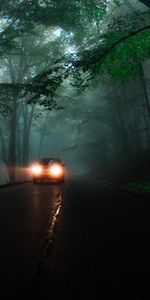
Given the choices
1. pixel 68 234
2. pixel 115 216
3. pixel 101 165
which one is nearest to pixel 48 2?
pixel 115 216

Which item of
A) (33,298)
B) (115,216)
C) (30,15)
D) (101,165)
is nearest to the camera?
(33,298)

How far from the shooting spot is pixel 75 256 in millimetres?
6797

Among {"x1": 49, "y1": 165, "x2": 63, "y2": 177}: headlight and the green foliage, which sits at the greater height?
the green foliage

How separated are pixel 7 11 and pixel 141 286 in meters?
22.8

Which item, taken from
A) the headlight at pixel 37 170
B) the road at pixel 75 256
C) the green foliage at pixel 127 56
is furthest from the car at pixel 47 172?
the road at pixel 75 256

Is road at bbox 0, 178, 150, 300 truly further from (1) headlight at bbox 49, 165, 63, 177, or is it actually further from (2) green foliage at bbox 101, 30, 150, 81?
(1) headlight at bbox 49, 165, 63, 177

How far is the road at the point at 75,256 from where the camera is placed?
16.5ft

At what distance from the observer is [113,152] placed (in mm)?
65438

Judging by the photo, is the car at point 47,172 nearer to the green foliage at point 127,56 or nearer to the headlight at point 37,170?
the headlight at point 37,170

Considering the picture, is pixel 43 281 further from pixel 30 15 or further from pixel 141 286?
pixel 30 15

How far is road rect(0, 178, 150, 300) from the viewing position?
16.5ft

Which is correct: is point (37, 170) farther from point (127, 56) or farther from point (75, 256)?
point (75, 256)

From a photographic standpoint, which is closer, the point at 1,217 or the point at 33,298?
the point at 33,298

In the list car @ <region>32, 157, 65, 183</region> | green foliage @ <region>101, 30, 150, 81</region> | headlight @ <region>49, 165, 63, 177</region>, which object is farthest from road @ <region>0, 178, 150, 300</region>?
headlight @ <region>49, 165, 63, 177</region>
